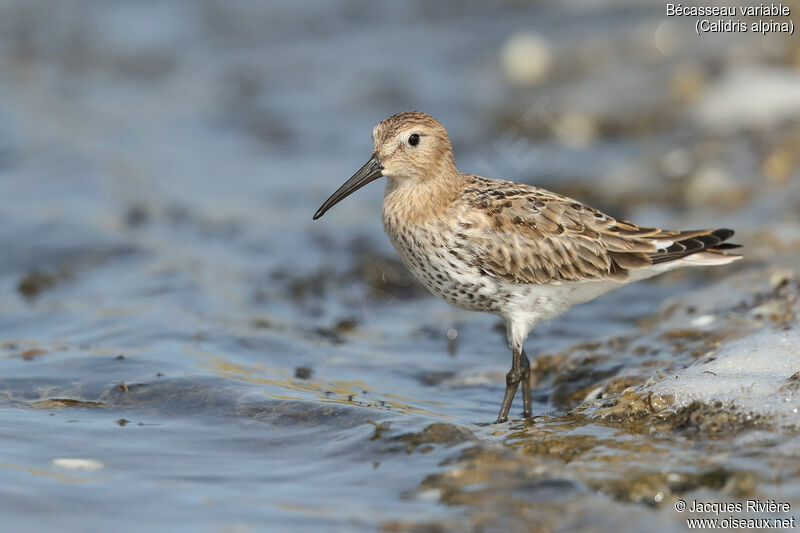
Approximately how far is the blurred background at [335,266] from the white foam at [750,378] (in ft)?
0.37

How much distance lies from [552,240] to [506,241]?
0.98 ft

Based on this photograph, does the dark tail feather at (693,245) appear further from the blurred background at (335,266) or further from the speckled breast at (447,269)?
the speckled breast at (447,269)

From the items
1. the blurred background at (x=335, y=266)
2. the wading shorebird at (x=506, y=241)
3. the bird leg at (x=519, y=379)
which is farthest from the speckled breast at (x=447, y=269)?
the blurred background at (x=335, y=266)

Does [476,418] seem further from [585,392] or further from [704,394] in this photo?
[704,394]

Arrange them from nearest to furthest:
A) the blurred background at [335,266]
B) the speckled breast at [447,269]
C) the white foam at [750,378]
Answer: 1. the blurred background at [335,266]
2. the white foam at [750,378]
3. the speckled breast at [447,269]

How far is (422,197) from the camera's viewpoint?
235 inches

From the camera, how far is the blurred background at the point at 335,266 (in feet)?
14.6

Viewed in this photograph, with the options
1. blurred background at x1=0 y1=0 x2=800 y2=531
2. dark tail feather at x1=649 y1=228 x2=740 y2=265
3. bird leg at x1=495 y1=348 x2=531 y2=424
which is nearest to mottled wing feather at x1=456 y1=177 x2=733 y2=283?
dark tail feather at x1=649 y1=228 x2=740 y2=265

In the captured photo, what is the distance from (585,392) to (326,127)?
7610 millimetres

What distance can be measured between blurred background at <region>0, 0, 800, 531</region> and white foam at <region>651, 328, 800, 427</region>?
11cm

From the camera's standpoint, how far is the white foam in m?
4.72

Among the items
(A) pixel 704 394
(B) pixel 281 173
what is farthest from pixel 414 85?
(A) pixel 704 394

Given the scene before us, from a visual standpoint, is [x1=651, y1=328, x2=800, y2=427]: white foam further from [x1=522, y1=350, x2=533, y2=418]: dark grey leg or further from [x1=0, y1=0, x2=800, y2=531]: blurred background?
[x1=522, y1=350, x2=533, y2=418]: dark grey leg

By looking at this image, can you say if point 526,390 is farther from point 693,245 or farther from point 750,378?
point 750,378
